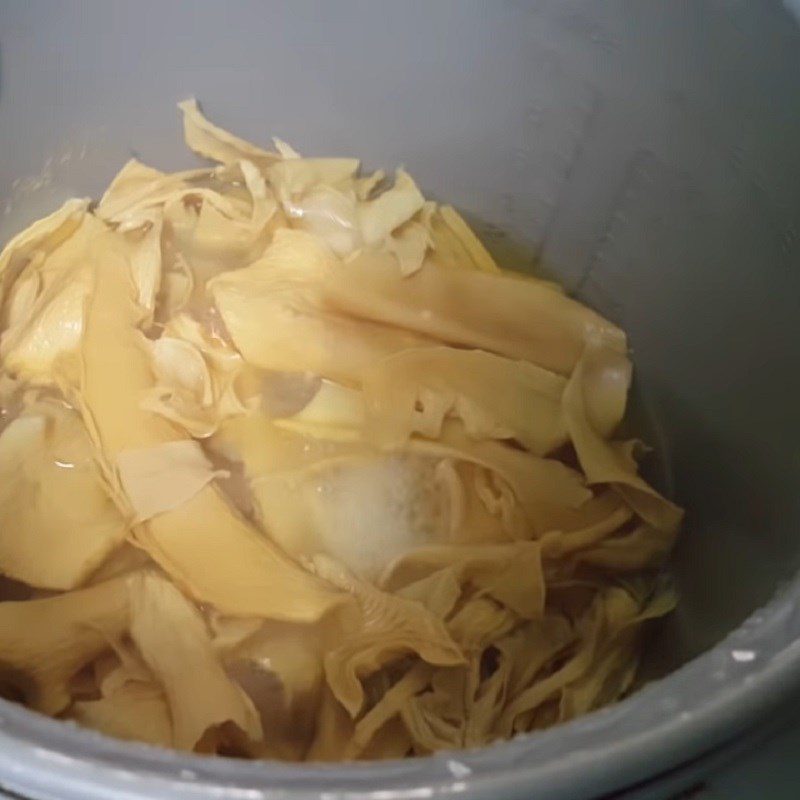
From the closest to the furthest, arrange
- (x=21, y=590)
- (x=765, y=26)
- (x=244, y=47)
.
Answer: (x=765, y=26) < (x=21, y=590) < (x=244, y=47)

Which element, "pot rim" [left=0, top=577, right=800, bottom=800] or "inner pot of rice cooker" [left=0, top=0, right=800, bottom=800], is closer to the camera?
"pot rim" [left=0, top=577, right=800, bottom=800]

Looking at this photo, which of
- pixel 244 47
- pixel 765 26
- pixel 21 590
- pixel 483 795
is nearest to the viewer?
A: pixel 483 795

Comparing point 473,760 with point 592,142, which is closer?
point 473,760

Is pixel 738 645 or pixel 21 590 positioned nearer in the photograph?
pixel 738 645

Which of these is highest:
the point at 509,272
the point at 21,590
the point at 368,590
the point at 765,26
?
the point at 765,26

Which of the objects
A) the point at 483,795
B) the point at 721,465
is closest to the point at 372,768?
the point at 483,795

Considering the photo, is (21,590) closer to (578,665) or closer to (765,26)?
(578,665)

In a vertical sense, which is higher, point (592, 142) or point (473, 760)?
point (592, 142)

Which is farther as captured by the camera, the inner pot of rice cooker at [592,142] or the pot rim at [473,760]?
the inner pot of rice cooker at [592,142]
